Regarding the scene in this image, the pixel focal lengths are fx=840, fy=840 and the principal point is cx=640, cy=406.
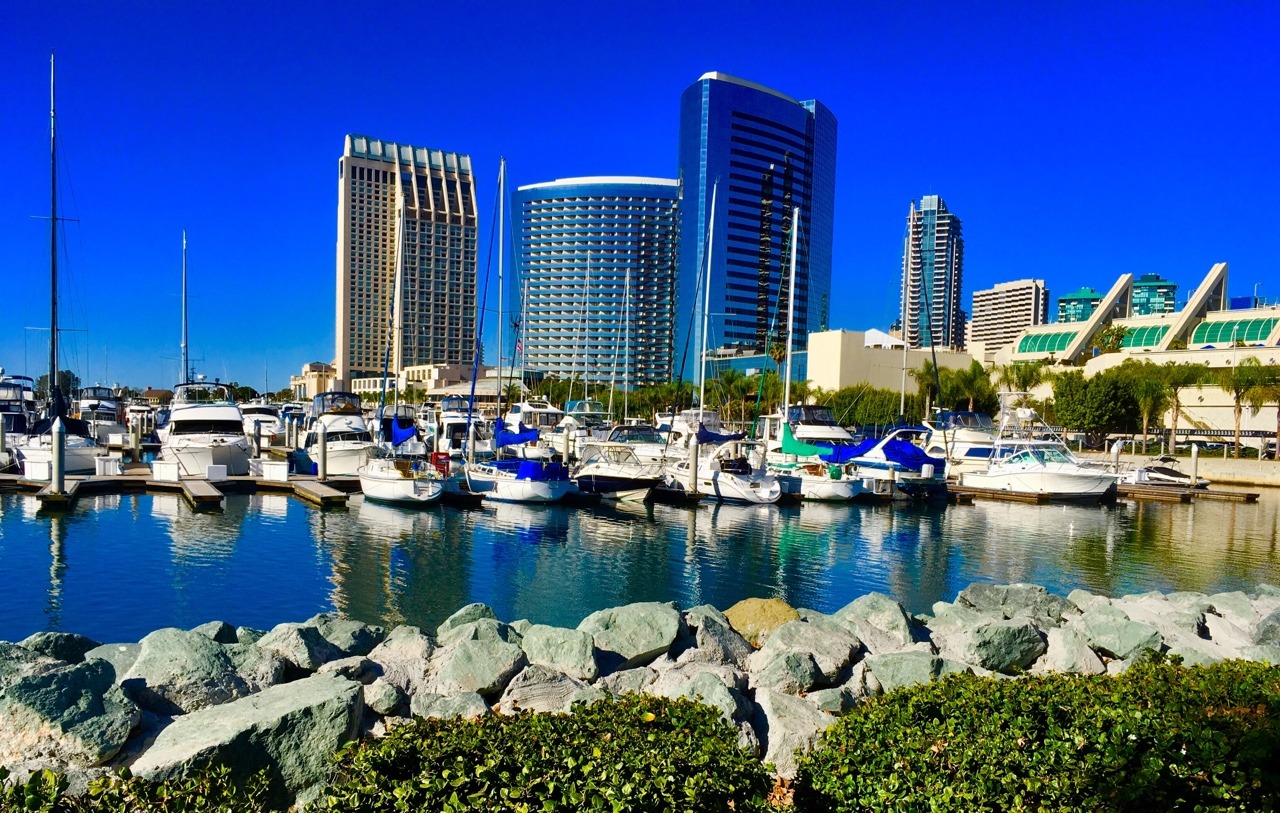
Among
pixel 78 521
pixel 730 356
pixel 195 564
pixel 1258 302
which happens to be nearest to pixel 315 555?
pixel 195 564

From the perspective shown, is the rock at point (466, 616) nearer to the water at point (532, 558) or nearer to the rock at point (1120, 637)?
the water at point (532, 558)

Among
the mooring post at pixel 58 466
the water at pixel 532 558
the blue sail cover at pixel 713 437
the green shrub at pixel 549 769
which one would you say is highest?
the green shrub at pixel 549 769

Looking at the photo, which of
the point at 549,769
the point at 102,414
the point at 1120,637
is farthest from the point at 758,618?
the point at 102,414

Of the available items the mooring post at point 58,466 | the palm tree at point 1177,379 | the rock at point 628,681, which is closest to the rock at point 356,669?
the rock at point 628,681

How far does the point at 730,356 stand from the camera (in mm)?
139125

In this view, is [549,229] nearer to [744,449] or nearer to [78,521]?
[744,449]

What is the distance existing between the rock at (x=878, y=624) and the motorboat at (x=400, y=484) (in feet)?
77.0

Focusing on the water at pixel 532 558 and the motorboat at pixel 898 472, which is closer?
the water at pixel 532 558

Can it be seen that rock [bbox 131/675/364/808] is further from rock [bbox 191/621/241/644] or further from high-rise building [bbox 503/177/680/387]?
high-rise building [bbox 503/177/680/387]

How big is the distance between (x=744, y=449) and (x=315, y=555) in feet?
90.3

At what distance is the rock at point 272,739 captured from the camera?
626 centimetres

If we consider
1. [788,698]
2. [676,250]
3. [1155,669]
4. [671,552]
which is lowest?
[671,552]

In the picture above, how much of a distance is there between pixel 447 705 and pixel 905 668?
207 inches

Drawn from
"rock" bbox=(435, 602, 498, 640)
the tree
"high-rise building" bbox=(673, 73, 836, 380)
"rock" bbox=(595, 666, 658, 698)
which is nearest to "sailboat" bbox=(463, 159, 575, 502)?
"rock" bbox=(435, 602, 498, 640)
